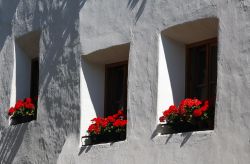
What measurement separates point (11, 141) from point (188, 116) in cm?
468

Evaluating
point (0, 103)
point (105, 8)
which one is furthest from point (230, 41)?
point (0, 103)

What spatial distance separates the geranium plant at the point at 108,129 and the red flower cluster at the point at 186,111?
3.37 ft

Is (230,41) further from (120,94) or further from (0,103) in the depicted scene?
(0,103)

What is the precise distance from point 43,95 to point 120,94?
1.61 metres

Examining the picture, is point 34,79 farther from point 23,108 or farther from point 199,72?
point 199,72

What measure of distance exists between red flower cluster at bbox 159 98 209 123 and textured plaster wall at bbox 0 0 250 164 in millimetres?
265

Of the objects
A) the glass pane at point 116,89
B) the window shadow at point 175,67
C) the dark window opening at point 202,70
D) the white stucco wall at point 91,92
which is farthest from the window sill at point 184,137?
the white stucco wall at point 91,92

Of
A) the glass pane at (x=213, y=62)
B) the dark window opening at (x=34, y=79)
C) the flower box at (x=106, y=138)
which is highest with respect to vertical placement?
the dark window opening at (x=34, y=79)

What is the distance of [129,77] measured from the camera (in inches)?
459

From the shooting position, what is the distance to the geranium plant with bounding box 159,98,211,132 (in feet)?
34.2

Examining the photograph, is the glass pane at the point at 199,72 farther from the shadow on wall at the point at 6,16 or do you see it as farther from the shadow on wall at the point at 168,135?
the shadow on wall at the point at 6,16

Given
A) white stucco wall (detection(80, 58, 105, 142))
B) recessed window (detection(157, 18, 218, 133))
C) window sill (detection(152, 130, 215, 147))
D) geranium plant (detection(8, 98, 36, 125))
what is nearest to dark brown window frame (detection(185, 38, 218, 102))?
recessed window (detection(157, 18, 218, 133))

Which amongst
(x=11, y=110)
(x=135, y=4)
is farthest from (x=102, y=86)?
(x=11, y=110)

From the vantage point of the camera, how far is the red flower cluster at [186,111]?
10.4 metres
